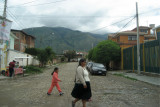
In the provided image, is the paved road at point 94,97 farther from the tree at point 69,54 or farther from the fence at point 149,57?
the tree at point 69,54

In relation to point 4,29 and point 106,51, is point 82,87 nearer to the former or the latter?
point 4,29

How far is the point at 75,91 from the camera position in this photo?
471 cm

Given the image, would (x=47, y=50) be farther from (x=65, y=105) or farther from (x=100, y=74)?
(x=65, y=105)

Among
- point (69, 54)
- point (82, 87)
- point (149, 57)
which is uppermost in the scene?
point (69, 54)

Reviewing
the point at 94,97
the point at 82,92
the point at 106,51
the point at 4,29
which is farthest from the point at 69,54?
the point at 82,92

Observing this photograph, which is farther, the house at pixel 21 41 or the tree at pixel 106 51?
the house at pixel 21 41

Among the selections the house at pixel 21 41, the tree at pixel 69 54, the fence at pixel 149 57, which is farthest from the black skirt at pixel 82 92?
the tree at pixel 69 54

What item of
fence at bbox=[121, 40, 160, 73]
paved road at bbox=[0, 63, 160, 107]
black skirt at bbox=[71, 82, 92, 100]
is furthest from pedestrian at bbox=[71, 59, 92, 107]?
fence at bbox=[121, 40, 160, 73]

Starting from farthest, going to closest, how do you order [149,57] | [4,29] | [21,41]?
[21,41], [149,57], [4,29]

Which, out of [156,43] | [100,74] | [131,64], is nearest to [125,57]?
[131,64]

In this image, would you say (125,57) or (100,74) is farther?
(125,57)

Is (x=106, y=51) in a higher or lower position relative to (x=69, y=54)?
lower

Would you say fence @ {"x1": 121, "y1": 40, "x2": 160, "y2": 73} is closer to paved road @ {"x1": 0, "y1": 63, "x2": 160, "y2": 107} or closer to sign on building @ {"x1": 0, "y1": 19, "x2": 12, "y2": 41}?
paved road @ {"x1": 0, "y1": 63, "x2": 160, "y2": 107}

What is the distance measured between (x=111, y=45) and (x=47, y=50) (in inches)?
597
